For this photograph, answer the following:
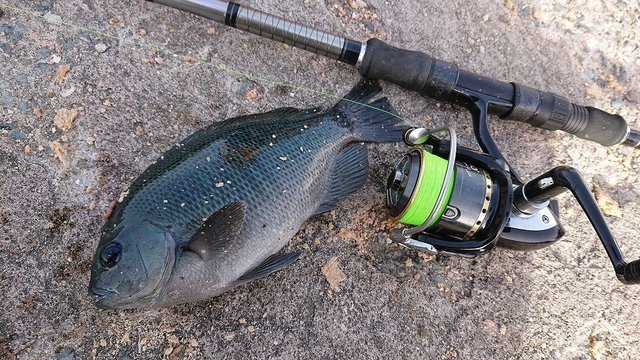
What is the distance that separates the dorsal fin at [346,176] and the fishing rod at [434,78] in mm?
470

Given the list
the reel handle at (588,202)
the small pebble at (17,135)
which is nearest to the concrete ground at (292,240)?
the small pebble at (17,135)

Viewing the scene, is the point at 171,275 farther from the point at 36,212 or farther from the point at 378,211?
the point at 378,211

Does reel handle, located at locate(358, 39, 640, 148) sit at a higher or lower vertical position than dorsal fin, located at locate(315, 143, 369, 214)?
higher

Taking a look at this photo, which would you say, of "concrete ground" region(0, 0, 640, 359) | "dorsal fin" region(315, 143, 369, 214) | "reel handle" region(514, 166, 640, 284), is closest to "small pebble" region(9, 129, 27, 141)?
"concrete ground" region(0, 0, 640, 359)

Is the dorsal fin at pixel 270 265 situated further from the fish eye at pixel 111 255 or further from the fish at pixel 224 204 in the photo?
the fish eye at pixel 111 255

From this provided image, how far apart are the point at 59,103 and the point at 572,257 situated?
2889 millimetres

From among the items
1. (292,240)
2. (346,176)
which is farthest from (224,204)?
(346,176)

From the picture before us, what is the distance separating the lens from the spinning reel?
2.22 meters

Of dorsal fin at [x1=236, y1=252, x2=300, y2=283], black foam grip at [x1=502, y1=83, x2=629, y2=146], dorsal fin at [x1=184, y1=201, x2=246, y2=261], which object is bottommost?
dorsal fin at [x1=236, y1=252, x2=300, y2=283]

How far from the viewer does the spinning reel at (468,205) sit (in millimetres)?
2223

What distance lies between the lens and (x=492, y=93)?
276cm

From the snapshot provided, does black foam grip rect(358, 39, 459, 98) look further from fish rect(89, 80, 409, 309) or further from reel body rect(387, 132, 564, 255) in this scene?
reel body rect(387, 132, 564, 255)

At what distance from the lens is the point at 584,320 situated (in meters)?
2.74

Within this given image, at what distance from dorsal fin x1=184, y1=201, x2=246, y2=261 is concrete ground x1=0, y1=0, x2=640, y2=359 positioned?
43cm
